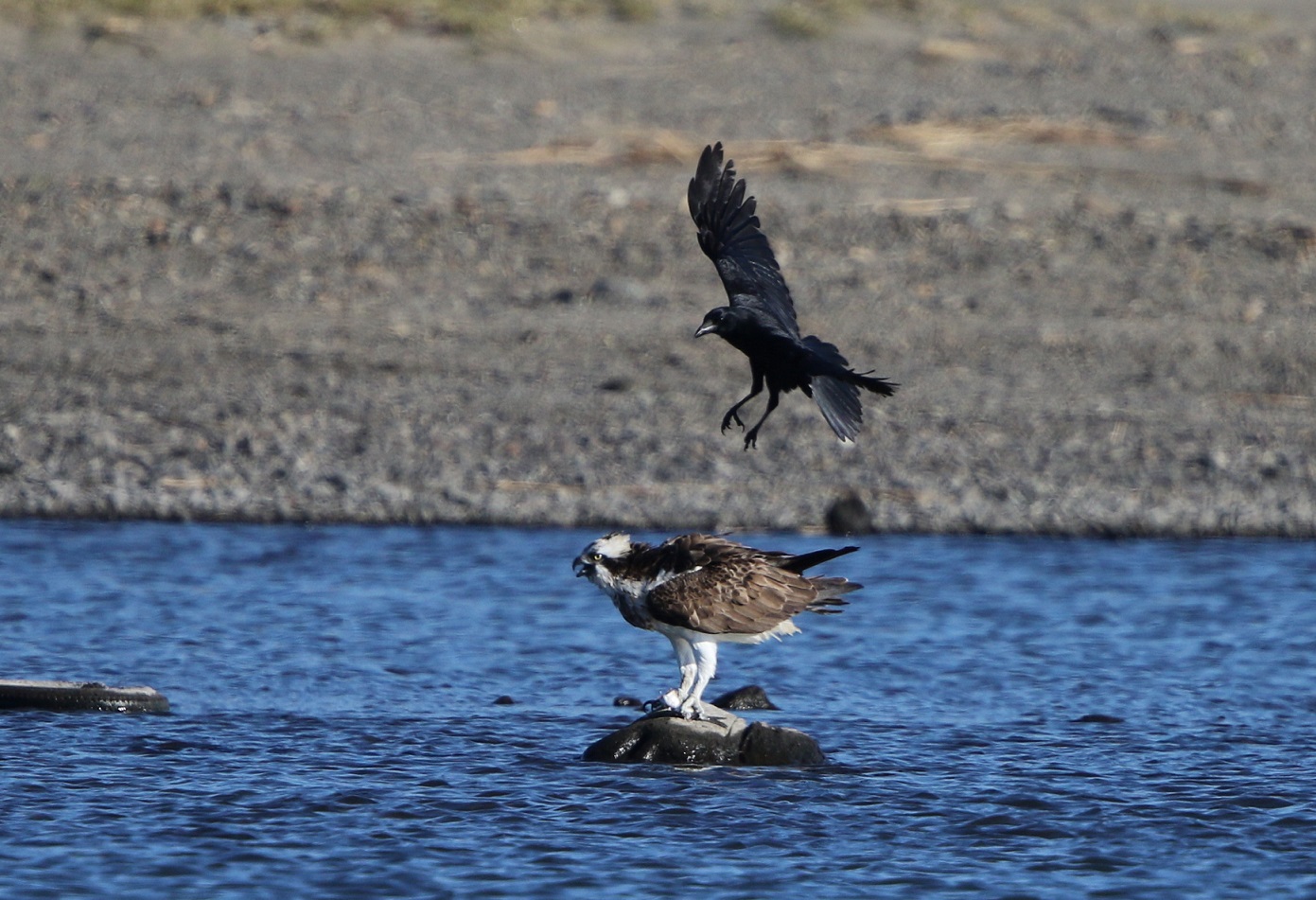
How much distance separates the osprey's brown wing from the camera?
23.6 ft

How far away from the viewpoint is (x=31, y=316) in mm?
13914

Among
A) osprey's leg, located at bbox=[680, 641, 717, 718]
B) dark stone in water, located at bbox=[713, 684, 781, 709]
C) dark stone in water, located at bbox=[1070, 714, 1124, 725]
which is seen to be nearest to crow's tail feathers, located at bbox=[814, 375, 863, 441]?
osprey's leg, located at bbox=[680, 641, 717, 718]

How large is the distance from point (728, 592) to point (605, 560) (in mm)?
418

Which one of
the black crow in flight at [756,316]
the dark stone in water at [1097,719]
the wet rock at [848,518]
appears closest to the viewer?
the black crow in flight at [756,316]

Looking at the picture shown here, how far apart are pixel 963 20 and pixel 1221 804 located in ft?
42.9

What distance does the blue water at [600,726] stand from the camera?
646 cm

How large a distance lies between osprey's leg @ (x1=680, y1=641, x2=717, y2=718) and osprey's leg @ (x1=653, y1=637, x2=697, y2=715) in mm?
13

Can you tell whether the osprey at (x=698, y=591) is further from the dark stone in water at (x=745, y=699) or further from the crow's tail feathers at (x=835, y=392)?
the dark stone in water at (x=745, y=699)

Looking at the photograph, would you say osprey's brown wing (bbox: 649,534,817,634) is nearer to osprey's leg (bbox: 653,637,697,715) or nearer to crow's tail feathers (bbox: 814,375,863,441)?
osprey's leg (bbox: 653,637,697,715)

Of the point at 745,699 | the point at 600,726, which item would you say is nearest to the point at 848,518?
the point at 745,699

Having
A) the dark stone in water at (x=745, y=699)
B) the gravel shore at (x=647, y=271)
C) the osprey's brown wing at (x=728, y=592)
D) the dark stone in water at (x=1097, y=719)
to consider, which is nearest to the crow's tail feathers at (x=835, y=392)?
the osprey's brown wing at (x=728, y=592)

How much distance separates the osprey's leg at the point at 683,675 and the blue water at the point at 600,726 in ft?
0.75

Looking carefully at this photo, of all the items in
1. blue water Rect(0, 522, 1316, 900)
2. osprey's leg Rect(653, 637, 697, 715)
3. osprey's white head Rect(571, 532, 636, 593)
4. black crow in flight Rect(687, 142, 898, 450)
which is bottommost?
blue water Rect(0, 522, 1316, 900)

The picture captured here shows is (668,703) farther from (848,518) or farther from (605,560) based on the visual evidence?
(848,518)
